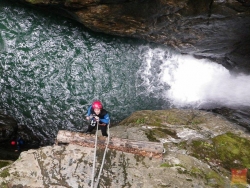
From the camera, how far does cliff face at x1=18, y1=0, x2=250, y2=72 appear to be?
7.98 meters

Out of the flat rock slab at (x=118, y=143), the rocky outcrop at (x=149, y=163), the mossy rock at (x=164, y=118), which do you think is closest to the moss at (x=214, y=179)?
the rocky outcrop at (x=149, y=163)

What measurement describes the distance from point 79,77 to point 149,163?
275 inches

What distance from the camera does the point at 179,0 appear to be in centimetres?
794

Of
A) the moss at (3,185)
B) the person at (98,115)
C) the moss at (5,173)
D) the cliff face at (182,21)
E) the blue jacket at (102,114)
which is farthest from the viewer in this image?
Result: the cliff face at (182,21)

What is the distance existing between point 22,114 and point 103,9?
21.3 ft

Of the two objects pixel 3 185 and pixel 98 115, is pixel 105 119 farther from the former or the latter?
pixel 3 185

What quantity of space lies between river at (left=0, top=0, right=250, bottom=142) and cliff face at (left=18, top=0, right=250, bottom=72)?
1.54 meters

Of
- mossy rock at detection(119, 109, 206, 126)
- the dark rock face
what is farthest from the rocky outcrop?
A: the dark rock face

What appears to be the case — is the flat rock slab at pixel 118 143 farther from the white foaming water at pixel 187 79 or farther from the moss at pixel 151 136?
the white foaming water at pixel 187 79

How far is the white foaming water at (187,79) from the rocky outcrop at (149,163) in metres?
4.40

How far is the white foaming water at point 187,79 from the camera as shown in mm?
12711

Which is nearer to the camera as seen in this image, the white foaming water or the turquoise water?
the turquoise water

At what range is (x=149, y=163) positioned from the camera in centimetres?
653

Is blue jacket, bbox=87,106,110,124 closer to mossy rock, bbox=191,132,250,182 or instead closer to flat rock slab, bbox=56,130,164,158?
flat rock slab, bbox=56,130,164,158
